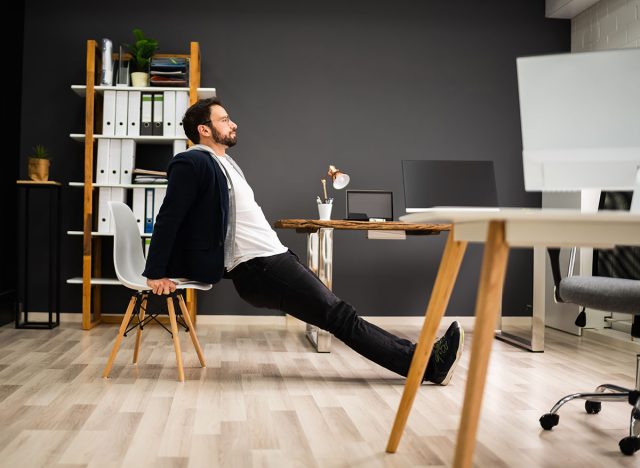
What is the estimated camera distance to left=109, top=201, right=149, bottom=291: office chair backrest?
316 centimetres

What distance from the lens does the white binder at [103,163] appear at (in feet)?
14.9

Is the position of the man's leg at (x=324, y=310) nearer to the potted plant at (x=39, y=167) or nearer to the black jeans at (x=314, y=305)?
the black jeans at (x=314, y=305)

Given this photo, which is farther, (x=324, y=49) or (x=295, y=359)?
(x=324, y=49)

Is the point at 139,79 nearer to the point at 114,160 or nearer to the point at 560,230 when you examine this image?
the point at 114,160

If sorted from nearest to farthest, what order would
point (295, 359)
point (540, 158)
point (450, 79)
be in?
1. point (540, 158)
2. point (295, 359)
3. point (450, 79)

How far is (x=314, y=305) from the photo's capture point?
285 centimetres

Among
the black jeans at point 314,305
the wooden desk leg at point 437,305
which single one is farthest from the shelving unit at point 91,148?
the wooden desk leg at point 437,305

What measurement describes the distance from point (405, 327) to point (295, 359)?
163 centimetres

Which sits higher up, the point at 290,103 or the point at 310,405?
the point at 290,103

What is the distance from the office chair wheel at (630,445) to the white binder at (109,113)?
12.1ft

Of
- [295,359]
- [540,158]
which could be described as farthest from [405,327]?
[540,158]

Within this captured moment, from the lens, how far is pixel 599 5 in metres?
4.87

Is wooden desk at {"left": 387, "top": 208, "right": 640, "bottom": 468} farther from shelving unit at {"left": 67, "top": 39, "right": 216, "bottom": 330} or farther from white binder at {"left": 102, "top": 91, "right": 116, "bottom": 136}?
white binder at {"left": 102, "top": 91, "right": 116, "bottom": 136}

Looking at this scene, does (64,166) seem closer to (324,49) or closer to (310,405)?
(324,49)
